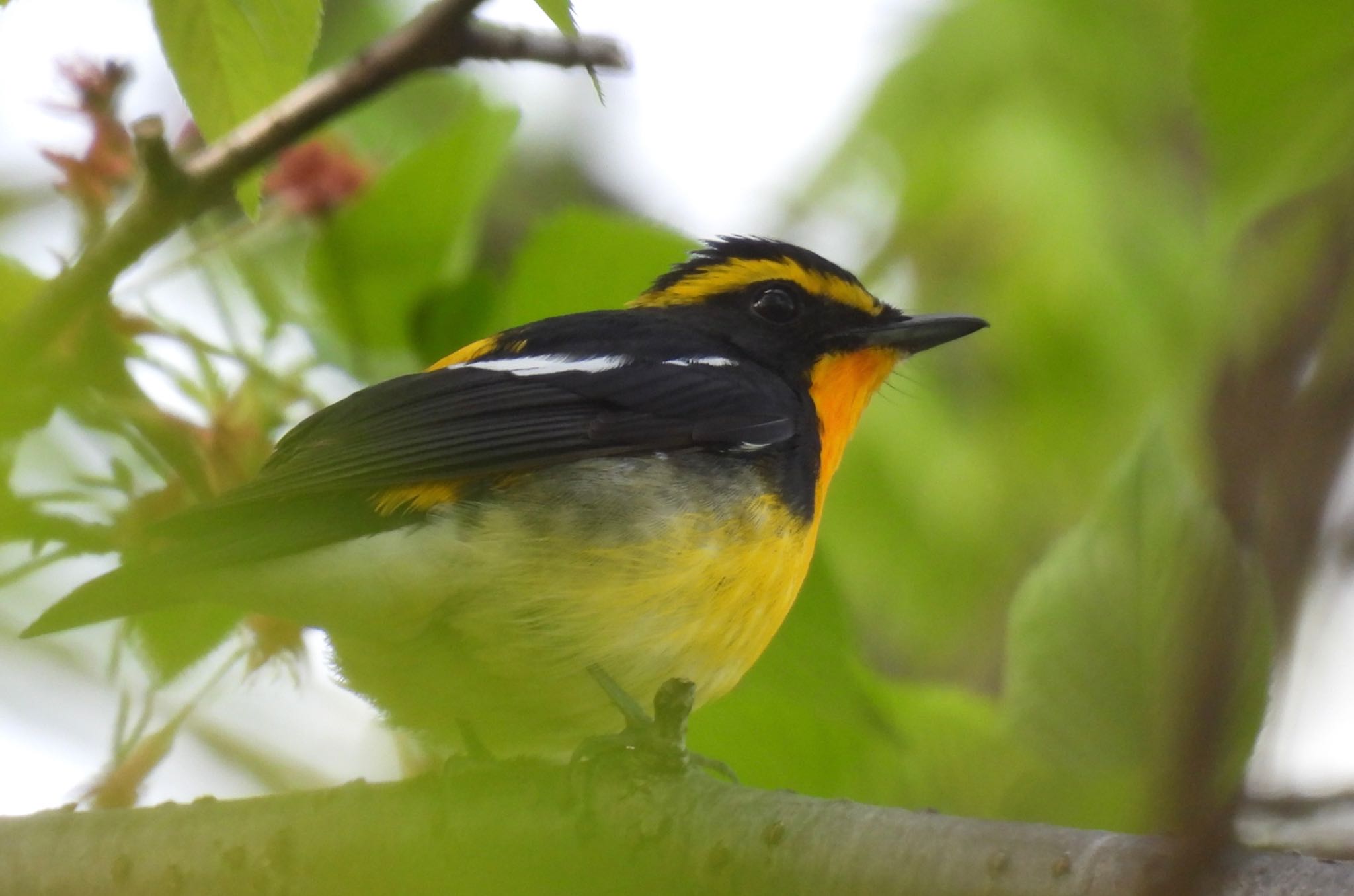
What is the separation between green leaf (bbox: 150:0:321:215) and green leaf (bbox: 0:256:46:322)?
2.88 feet

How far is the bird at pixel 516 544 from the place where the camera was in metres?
2.75

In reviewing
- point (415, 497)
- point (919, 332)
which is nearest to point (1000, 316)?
point (919, 332)

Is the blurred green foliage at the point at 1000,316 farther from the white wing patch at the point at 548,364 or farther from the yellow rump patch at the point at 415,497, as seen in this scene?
the yellow rump patch at the point at 415,497

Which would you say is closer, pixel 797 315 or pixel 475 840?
pixel 475 840

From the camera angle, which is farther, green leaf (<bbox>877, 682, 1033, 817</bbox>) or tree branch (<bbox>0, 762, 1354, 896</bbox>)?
green leaf (<bbox>877, 682, 1033, 817</bbox>)

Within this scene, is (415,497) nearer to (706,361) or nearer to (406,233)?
(406,233)

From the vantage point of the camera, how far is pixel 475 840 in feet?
7.36

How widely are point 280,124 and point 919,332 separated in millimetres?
2009

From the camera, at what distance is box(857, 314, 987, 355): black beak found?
12.3ft

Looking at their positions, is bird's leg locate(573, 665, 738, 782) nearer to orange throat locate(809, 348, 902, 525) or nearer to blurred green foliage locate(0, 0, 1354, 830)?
blurred green foliage locate(0, 0, 1354, 830)

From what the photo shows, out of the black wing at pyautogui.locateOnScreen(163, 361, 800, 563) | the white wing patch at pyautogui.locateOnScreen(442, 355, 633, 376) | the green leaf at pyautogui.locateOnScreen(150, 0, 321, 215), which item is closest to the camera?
the green leaf at pyautogui.locateOnScreen(150, 0, 321, 215)

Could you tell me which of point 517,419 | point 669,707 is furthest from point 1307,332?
point 517,419

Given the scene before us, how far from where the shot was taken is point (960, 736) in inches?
117

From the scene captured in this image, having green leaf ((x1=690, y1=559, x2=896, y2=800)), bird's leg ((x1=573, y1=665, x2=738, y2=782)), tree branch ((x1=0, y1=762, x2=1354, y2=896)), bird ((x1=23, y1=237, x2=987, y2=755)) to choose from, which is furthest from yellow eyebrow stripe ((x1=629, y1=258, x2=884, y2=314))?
tree branch ((x1=0, y1=762, x2=1354, y2=896))
